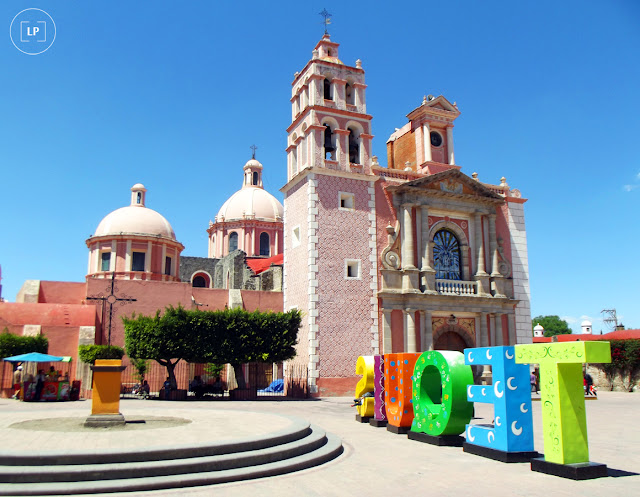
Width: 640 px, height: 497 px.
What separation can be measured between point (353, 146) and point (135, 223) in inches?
694

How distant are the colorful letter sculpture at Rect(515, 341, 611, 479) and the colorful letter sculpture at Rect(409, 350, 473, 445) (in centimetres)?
192

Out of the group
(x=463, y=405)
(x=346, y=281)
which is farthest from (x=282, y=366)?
(x=463, y=405)

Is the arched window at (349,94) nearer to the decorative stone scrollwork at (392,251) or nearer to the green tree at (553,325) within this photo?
the decorative stone scrollwork at (392,251)

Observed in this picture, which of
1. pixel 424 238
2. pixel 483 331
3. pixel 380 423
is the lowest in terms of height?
pixel 380 423

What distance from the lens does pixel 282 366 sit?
25.7 metres

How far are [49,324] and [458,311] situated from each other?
1872cm

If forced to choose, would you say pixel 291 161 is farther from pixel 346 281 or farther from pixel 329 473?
pixel 329 473

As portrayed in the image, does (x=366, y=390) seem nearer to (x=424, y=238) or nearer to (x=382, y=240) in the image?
(x=382, y=240)

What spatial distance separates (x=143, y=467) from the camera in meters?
6.87

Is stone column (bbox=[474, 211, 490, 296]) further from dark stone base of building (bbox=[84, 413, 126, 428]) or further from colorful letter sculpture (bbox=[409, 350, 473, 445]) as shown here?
dark stone base of building (bbox=[84, 413, 126, 428])

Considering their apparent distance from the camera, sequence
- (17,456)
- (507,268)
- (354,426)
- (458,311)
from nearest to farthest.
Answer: (17,456)
(354,426)
(458,311)
(507,268)

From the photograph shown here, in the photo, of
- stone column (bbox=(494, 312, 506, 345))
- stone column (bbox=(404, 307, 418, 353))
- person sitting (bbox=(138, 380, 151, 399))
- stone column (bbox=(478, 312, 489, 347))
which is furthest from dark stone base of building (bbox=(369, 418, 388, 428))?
stone column (bbox=(494, 312, 506, 345))

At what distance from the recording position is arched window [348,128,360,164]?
2586cm

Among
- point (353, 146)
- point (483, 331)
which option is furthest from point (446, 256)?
point (353, 146)
